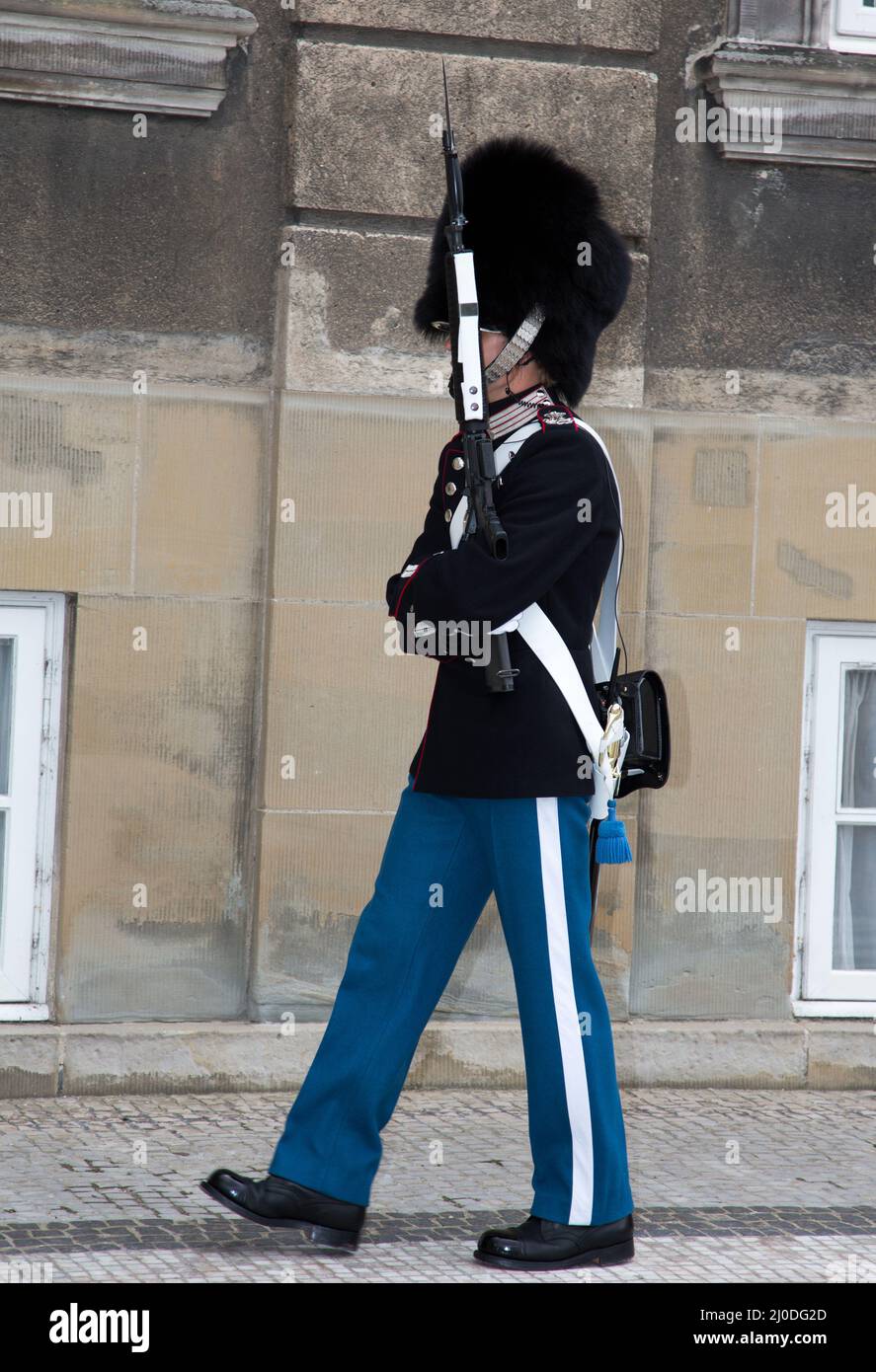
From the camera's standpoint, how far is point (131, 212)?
5328mm

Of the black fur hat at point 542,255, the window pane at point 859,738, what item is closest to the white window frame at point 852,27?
the window pane at point 859,738

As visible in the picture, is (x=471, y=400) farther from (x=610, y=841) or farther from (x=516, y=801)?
(x=610, y=841)

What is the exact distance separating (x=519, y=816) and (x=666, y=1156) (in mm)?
1498

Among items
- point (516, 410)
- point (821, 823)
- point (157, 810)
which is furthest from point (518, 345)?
point (821, 823)

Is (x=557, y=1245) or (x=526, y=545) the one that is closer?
(x=526, y=545)

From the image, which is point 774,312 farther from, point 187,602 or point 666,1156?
point 666,1156

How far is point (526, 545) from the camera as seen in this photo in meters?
3.62

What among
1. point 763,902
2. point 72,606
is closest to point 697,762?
point 763,902

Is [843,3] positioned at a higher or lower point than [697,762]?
higher

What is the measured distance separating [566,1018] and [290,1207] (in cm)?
68

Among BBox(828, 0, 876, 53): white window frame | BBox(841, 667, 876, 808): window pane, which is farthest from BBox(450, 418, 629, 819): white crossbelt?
BBox(828, 0, 876, 53): white window frame

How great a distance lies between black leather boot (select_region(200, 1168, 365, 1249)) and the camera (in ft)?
12.3

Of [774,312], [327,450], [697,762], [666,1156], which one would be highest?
[774,312]

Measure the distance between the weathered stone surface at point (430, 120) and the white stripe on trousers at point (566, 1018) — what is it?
7.97 feet
